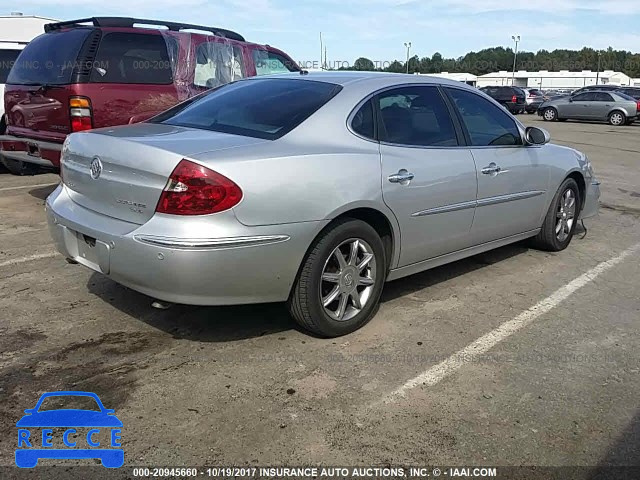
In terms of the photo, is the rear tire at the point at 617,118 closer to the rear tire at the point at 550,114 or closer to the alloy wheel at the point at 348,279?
the rear tire at the point at 550,114

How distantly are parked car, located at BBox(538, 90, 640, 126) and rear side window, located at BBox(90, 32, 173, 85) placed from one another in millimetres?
25460

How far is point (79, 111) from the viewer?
6137mm

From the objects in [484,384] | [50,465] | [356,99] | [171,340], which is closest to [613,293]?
[484,384]

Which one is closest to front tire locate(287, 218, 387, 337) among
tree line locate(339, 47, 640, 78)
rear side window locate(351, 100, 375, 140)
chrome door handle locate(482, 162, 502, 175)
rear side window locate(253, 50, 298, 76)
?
rear side window locate(351, 100, 375, 140)

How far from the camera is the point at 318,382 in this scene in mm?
3207

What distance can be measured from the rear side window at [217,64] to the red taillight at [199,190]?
4437 millimetres

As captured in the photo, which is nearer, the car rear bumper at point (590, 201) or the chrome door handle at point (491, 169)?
the chrome door handle at point (491, 169)

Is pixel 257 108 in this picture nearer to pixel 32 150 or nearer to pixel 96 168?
pixel 96 168

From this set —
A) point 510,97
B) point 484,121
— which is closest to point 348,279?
point 484,121

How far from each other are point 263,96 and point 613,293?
121 inches

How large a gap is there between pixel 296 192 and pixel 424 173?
1.12 m

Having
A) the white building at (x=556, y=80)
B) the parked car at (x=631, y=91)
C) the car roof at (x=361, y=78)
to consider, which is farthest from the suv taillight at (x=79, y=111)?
the white building at (x=556, y=80)

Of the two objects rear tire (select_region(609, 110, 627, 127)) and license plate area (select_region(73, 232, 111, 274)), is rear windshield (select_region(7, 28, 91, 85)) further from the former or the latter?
rear tire (select_region(609, 110, 627, 127))

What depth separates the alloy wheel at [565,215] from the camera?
5.77m
